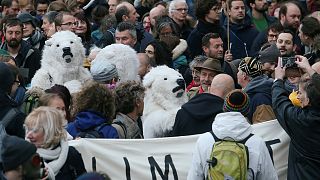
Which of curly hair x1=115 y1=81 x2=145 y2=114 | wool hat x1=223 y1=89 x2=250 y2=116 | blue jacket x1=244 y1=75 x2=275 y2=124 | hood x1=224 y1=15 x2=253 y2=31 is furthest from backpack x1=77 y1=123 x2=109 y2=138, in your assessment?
hood x1=224 y1=15 x2=253 y2=31

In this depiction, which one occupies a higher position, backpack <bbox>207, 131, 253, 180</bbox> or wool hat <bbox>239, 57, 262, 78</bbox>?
wool hat <bbox>239, 57, 262, 78</bbox>

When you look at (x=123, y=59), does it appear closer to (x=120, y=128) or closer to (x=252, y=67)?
(x=252, y=67)

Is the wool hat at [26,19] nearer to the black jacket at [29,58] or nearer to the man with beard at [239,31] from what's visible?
the black jacket at [29,58]

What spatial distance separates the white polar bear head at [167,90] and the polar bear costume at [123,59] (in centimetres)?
135

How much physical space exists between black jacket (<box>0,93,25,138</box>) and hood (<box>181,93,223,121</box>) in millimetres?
1608

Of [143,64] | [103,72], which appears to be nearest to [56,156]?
[103,72]

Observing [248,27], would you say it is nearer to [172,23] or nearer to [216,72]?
[172,23]

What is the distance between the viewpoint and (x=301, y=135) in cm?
916

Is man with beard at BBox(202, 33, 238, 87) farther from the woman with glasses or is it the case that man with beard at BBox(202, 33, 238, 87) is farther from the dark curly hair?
the woman with glasses

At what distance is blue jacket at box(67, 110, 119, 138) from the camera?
32.2 feet

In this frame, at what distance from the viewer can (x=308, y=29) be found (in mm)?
13172

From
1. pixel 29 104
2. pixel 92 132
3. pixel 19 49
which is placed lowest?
pixel 19 49

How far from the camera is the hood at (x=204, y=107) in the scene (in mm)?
10172

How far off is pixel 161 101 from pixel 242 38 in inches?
182
